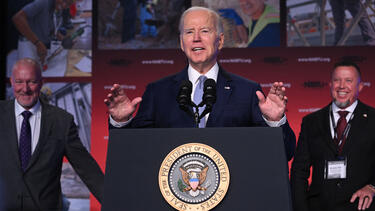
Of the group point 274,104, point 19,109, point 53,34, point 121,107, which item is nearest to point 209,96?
point 274,104

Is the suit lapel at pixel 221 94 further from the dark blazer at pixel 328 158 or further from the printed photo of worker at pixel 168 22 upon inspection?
the printed photo of worker at pixel 168 22

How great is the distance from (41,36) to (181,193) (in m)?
4.24

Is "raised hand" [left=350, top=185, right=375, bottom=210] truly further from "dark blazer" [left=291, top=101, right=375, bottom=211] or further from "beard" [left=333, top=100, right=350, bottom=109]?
"beard" [left=333, top=100, right=350, bottom=109]

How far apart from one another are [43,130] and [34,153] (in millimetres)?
176

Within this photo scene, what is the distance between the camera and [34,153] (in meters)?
3.09

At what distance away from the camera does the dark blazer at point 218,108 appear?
77.2 inches

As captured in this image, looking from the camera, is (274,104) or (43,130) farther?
(43,130)

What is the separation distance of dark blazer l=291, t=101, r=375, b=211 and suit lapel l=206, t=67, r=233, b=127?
1.83m

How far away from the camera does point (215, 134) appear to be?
1.50 m

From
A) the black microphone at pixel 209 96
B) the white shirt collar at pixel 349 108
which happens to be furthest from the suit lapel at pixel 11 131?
the white shirt collar at pixel 349 108

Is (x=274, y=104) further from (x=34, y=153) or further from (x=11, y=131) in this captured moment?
(x=11, y=131)

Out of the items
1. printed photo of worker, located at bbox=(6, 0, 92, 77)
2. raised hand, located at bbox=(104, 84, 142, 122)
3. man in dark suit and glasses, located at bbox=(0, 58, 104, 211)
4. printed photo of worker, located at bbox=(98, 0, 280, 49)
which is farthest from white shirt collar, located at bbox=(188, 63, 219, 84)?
printed photo of worker, located at bbox=(6, 0, 92, 77)

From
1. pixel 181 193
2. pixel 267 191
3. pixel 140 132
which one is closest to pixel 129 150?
pixel 140 132

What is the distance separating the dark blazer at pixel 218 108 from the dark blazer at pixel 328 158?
1756 millimetres
